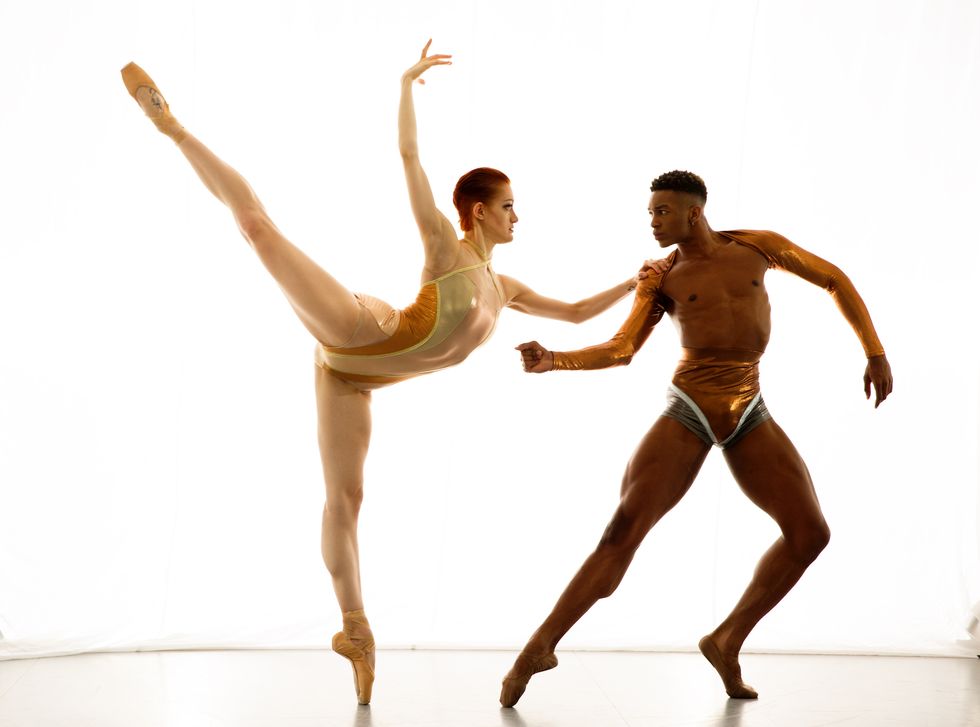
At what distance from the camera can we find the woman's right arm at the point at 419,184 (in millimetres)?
3367

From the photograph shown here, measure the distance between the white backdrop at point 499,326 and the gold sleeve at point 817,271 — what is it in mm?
1119

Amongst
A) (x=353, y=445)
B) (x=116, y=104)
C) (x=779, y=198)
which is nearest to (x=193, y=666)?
(x=353, y=445)

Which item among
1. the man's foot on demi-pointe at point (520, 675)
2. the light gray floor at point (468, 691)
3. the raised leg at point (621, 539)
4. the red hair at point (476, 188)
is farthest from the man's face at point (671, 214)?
the light gray floor at point (468, 691)

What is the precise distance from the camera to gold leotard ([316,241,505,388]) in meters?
3.48

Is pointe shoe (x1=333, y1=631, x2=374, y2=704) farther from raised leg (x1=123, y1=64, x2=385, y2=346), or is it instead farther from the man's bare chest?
the man's bare chest

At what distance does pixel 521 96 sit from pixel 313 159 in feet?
2.91

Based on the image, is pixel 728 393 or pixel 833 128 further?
pixel 833 128

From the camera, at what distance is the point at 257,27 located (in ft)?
14.8

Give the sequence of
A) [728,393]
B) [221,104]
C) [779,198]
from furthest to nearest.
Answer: [779,198] < [221,104] < [728,393]

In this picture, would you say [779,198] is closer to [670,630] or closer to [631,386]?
[631,386]

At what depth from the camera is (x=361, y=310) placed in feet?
11.3

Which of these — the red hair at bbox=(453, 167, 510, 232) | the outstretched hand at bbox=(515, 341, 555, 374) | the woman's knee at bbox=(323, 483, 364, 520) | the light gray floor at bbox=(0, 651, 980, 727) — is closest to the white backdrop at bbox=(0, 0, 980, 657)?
the light gray floor at bbox=(0, 651, 980, 727)

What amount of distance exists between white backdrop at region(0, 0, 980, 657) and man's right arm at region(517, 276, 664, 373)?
3.26 feet

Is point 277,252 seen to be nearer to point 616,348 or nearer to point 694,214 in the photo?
point 616,348
